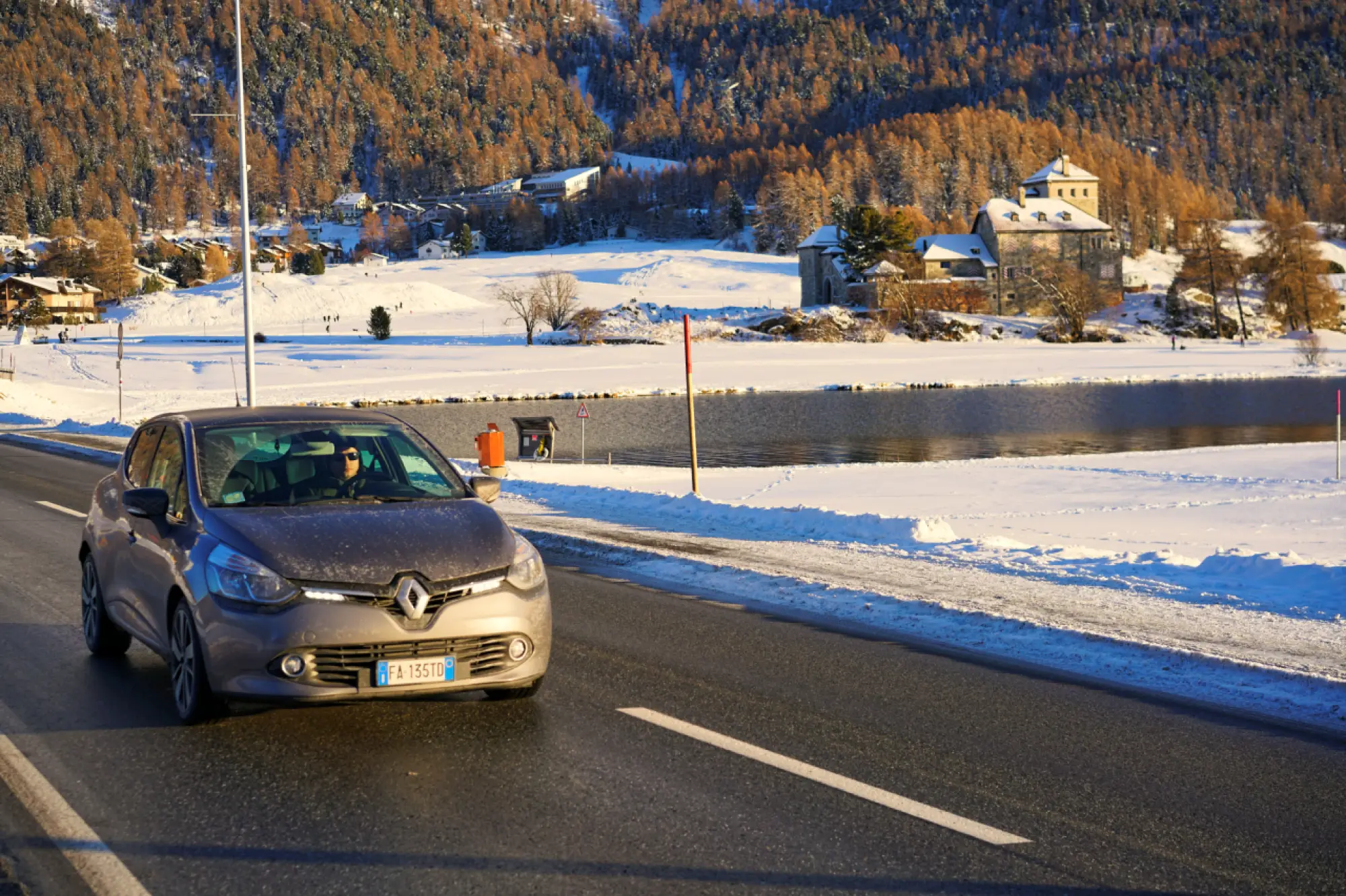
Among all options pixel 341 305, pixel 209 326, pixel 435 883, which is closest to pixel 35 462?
pixel 435 883

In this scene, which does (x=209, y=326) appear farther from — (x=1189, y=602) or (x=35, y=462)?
(x=1189, y=602)

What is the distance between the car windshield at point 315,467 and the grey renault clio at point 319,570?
0.01 metres

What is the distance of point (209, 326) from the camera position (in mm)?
125688

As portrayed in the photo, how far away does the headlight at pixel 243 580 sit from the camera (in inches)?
262

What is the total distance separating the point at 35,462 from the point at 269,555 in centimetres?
2344

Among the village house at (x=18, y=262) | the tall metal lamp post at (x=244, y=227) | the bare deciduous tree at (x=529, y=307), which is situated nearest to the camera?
the tall metal lamp post at (x=244, y=227)

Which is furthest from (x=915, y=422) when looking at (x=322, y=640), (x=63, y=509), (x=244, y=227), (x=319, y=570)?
(x=322, y=640)

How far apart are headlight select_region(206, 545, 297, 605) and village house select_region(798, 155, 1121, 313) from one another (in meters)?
117

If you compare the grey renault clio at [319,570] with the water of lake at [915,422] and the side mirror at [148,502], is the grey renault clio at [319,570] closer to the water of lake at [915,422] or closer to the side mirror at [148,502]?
the side mirror at [148,502]

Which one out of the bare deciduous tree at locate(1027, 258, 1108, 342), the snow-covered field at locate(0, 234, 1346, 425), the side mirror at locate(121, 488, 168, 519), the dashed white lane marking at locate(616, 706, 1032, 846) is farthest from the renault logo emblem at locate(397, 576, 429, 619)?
the bare deciduous tree at locate(1027, 258, 1108, 342)

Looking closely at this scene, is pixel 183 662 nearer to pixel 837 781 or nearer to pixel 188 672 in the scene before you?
pixel 188 672

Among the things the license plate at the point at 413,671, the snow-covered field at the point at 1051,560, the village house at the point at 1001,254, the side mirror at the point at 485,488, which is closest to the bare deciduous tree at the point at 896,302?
the village house at the point at 1001,254

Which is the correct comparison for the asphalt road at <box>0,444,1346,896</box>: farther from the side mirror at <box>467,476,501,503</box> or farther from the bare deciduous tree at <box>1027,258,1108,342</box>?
the bare deciduous tree at <box>1027,258,1108,342</box>

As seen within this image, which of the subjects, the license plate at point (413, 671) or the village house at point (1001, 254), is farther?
the village house at point (1001, 254)
